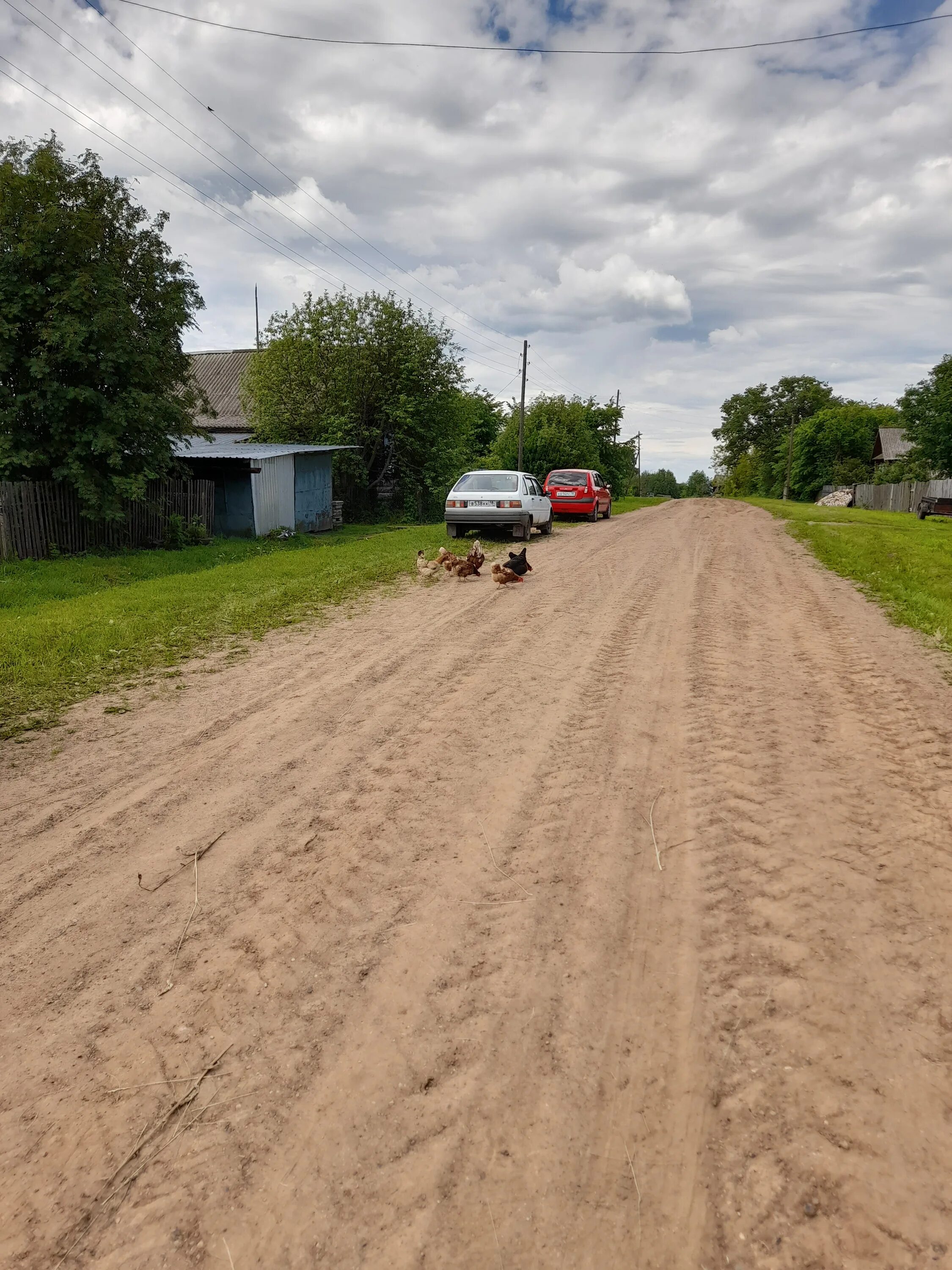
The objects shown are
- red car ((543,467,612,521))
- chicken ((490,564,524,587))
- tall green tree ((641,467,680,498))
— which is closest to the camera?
chicken ((490,564,524,587))

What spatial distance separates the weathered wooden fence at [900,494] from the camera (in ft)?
104

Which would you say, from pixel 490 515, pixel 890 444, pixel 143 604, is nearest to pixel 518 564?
pixel 490 515

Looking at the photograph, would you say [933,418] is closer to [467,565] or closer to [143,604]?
[467,565]

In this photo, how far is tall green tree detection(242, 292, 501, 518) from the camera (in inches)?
1121

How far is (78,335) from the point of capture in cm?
1417

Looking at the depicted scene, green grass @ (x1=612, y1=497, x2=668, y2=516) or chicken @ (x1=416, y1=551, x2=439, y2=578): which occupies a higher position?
green grass @ (x1=612, y1=497, x2=668, y2=516)

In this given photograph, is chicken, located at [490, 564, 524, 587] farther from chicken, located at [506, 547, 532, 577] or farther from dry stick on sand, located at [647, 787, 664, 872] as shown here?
dry stick on sand, located at [647, 787, 664, 872]

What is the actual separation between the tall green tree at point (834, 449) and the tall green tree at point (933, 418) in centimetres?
2680

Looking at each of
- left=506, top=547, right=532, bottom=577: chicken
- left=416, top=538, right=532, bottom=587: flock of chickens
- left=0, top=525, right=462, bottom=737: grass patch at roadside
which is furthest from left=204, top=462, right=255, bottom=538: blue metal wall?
left=506, top=547, right=532, bottom=577: chicken

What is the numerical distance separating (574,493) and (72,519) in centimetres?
1485

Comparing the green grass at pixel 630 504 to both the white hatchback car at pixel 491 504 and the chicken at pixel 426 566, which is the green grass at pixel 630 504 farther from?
the chicken at pixel 426 566

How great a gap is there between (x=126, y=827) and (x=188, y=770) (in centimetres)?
73

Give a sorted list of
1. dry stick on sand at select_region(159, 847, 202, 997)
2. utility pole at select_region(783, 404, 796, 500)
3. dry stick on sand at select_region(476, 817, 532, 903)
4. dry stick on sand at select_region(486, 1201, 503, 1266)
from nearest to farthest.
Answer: dry stick on sand at select_region(486, 1201, 503, 1266)
dry stick on sand at select_region(159, 847, 202, 997)
dry stick on sand at select_region(476, 817, 532, 903)
utility pole at select_region(783, 404, 796, 500)

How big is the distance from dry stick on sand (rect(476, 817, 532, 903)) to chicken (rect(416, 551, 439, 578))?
818 centimetres
